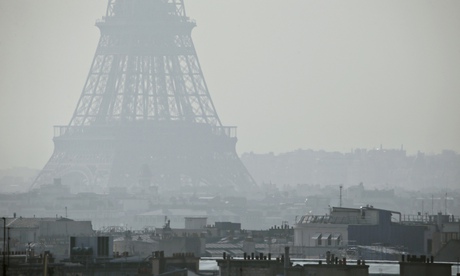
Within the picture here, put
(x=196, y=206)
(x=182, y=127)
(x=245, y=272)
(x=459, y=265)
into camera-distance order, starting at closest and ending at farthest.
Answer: (x=245, y=272), (x=459, y=265), (x=196, y=206), (x=182, y=127)

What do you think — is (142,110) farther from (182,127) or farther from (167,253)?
(167,253)

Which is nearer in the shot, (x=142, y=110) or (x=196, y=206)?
(x=196, y=206)

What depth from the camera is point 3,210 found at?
120m

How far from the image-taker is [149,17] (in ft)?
518

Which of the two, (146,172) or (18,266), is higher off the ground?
(146,172)

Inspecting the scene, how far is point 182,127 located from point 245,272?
11560 centimetres

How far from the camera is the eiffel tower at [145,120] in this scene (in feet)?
485

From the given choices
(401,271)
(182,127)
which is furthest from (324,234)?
(182,127)

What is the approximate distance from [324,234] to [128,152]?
328ft

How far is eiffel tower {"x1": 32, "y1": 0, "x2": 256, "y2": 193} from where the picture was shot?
5822 inches

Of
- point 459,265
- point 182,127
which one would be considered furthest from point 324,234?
point 182,127

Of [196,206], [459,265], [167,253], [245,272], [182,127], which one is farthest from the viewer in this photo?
[182,127]

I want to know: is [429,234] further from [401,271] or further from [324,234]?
[401,271]

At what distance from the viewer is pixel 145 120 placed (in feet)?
528
